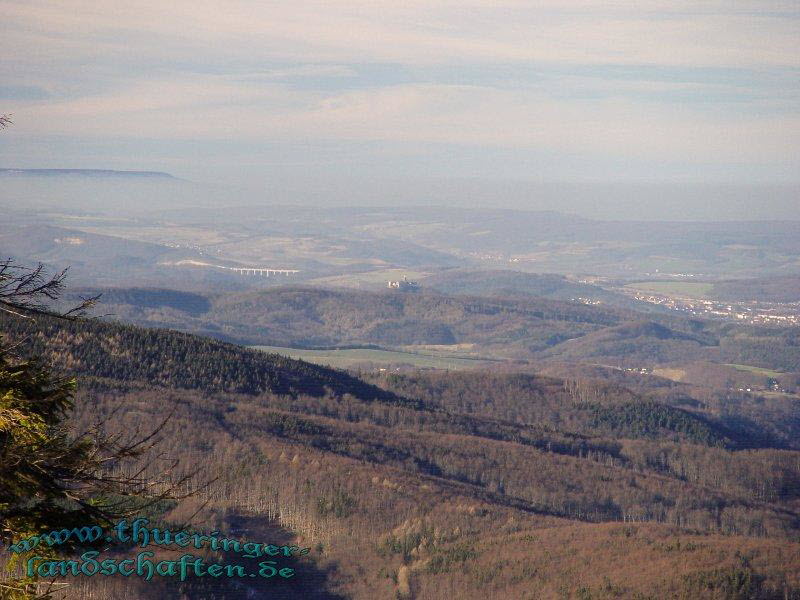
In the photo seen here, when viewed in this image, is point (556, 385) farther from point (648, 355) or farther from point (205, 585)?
point (205, 585)

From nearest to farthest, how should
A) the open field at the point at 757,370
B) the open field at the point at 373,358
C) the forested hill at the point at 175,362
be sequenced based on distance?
the forested hill at the point at 175,362
the open field at the point at 373,358
the open field at the point at 757,370

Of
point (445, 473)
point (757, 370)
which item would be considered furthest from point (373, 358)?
point (445, 473)

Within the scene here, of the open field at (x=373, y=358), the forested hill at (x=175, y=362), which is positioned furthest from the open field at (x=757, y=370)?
the forested hill at (x=175, y=362)

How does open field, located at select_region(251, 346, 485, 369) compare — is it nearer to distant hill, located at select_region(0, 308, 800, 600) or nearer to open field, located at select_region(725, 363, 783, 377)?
distant hill, located at select_region(0, 308, 800, 600)

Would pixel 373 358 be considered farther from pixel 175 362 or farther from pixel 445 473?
pixel 445 473

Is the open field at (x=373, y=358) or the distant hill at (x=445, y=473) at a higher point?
the distant hill at (x=445, y=473)

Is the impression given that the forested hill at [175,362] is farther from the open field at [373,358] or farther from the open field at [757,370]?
the open field at [757,370]

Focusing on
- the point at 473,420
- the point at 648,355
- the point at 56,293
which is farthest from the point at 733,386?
the point at 56,293
